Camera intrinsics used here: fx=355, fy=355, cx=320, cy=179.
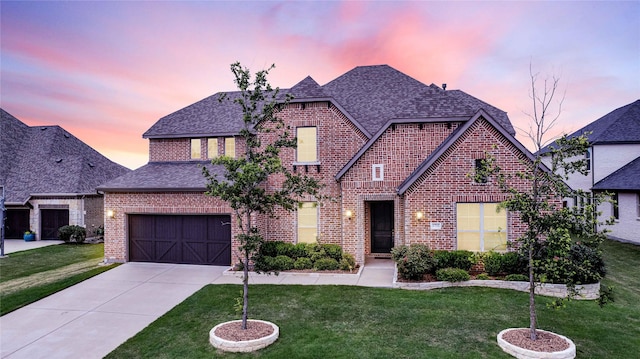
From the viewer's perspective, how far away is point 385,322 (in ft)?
30.2

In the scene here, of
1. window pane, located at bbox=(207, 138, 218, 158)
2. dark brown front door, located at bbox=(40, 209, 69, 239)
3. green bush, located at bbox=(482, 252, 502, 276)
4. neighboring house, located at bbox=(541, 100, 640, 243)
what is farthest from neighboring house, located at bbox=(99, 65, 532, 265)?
neighboring house, located at bbox=(541, 100, 640, 243)

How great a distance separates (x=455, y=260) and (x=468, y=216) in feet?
6.09

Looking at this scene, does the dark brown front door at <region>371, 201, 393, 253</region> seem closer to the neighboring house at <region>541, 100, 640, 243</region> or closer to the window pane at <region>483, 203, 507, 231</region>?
the window pane at <region>483, 203, 507, 231</region>

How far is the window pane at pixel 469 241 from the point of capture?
43.9ft

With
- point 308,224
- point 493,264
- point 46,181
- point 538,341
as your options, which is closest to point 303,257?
point 308,224

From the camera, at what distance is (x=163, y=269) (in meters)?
15.5

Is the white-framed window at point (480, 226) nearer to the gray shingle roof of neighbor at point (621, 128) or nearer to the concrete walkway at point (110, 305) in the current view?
the concrete walkway at point (110, 305)

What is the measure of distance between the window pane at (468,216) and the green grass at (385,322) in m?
2.60

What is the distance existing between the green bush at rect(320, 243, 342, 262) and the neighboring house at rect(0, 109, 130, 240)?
19295 mm

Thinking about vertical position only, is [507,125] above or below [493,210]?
above

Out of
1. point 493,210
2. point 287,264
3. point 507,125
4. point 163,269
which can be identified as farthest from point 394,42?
point 163,269

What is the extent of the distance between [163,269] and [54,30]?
39.0 ft

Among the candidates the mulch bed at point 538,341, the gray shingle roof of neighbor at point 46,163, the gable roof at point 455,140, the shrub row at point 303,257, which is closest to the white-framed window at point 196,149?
the shrub row at point 303,257

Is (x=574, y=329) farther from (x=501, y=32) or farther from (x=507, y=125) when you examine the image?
(x=507, y=125)
